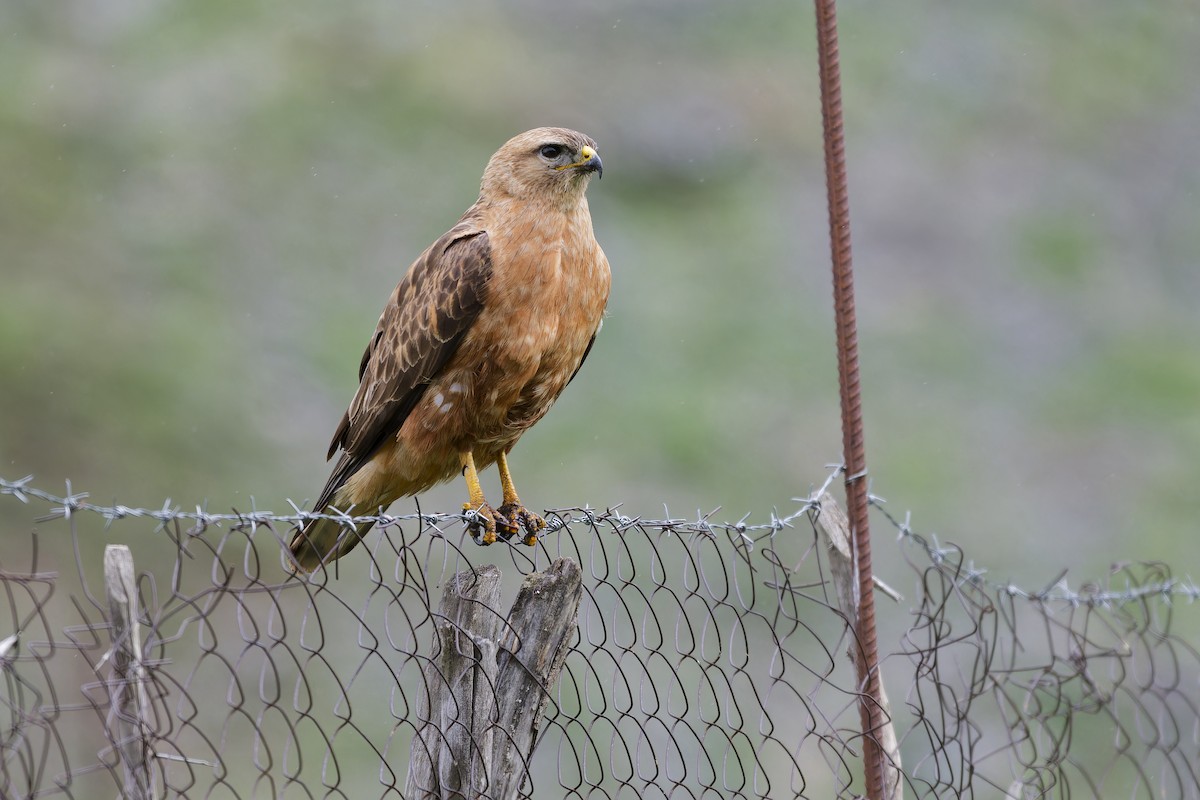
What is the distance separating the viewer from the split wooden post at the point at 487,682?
8.88 ft

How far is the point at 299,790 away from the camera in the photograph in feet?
24.1

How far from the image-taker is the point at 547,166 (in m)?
4.23

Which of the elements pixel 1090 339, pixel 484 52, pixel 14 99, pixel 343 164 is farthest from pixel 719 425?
pixel 14 99

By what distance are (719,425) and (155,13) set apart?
7493mm

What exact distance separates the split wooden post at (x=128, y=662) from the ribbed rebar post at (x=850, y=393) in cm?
168

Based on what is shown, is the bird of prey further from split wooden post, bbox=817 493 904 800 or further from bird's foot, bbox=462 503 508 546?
split wooden post, bbox=817 493 904 800

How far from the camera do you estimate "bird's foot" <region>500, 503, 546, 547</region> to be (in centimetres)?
409

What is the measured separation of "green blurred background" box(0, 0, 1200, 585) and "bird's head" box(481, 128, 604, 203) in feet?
10.5

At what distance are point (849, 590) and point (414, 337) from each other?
171 cm

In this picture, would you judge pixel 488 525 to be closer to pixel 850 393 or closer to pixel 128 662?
pixel 850 393

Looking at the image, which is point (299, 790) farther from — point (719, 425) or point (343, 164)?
point (343, 164)

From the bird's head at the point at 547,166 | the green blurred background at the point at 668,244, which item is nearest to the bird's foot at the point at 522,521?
the bird's head at the point at 547,166

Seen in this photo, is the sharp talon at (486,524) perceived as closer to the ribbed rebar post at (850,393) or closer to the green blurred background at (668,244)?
the ribbed rebar post at (850,393)

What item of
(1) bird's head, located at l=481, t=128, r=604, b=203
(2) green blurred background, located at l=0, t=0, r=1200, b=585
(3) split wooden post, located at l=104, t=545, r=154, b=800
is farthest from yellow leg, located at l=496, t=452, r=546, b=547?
(2) green blurred background, located at l=0, t=0, r=1200, b=585
